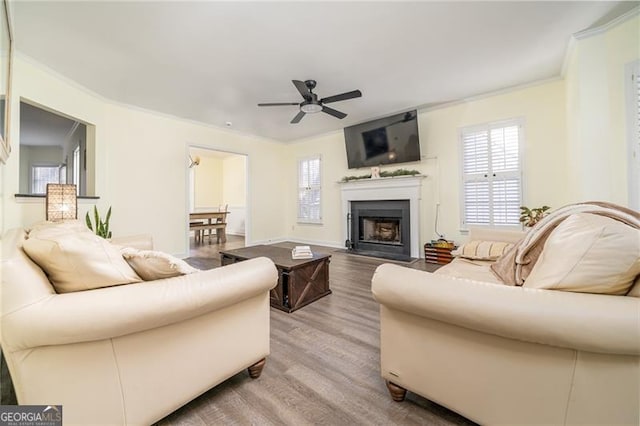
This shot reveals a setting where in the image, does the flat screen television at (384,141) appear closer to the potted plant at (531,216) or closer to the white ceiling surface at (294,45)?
the white ceiling surface at (294,45)

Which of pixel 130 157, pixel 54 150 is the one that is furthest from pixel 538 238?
pixel 54 150

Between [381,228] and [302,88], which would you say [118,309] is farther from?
[381,228]

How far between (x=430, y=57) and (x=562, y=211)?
2331 millimetres

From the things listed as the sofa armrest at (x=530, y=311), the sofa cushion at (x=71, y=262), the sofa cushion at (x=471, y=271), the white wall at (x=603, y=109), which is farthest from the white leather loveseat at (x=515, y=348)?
the white wall at (x=603, y=109)

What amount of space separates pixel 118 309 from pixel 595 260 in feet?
5.66

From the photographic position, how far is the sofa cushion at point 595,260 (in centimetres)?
86

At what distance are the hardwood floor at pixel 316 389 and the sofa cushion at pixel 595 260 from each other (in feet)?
2.56

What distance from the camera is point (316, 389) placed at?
1.37m

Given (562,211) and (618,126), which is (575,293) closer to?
(562,211)

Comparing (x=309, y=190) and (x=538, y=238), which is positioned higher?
(x=309, y=190)

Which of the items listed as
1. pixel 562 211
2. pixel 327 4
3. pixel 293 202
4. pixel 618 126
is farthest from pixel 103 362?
pixel 293 202

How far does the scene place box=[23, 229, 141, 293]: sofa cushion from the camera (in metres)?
0.94

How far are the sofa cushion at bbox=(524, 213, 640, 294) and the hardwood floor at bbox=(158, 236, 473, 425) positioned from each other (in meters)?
0.78

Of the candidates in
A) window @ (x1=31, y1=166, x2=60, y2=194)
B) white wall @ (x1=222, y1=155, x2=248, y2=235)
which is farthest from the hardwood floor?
window @ (x1=31, y1=166, x2=60, y2=194)
